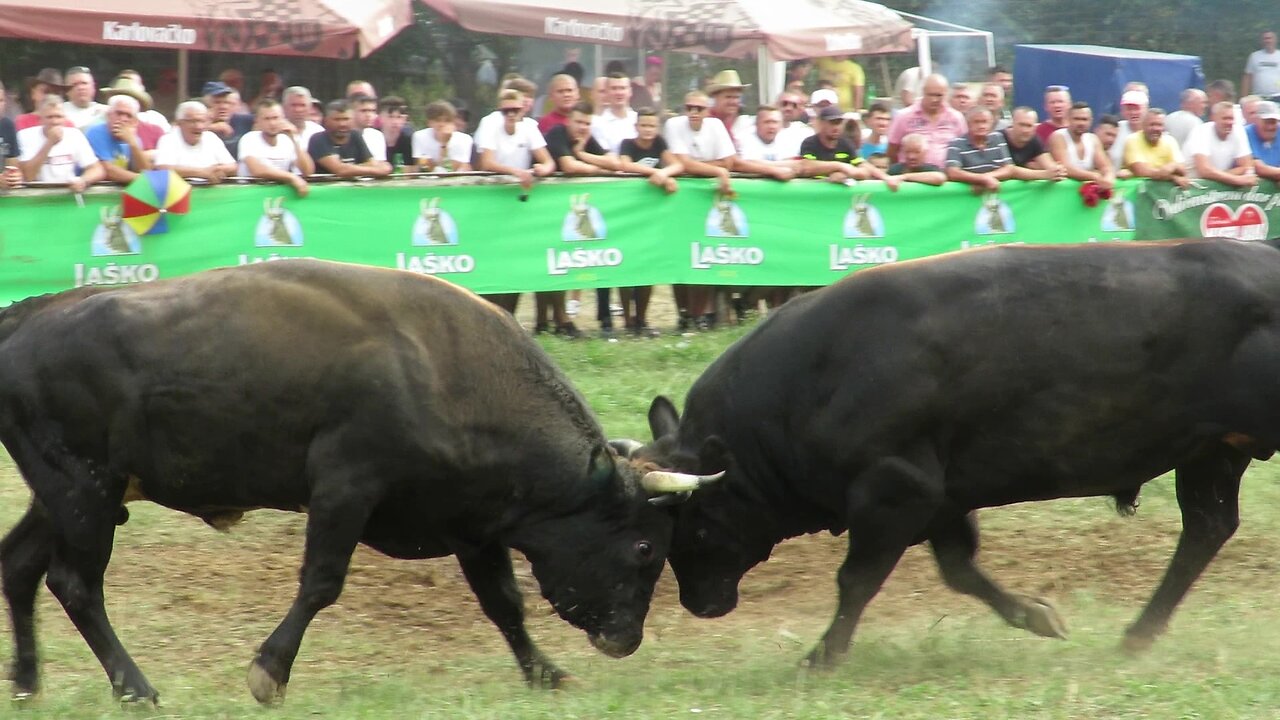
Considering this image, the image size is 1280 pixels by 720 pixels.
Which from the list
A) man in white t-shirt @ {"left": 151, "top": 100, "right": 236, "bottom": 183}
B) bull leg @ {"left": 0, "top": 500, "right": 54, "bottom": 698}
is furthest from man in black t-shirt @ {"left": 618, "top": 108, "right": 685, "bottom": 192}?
bull leg @ {"left": 0, "top": 500, "right": 54, "bottom": 698}

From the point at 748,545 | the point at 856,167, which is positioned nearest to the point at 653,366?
the point at 856,167

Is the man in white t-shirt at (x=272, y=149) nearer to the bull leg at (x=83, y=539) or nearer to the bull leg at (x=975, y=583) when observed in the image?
the bull leg at (x=83, y=539)

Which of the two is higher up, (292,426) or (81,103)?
(81,103)

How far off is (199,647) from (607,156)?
6135mm

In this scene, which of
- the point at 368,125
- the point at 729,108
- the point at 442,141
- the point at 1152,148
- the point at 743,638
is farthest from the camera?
the point at 1152,148

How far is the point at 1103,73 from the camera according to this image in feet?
70.8

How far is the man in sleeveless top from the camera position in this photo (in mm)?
13789

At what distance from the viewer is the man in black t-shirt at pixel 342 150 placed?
38.8 feet

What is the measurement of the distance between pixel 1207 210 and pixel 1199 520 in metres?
7.74

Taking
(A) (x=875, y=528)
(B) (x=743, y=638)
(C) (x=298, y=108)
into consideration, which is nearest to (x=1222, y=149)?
(C) (x=298, y=108)

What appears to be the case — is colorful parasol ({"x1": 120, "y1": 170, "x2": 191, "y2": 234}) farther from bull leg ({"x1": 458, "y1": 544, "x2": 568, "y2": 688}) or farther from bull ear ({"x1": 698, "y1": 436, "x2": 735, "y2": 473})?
bull ear ({"x1": 698, "y1": 436, "x2": 735, "y2": 473})

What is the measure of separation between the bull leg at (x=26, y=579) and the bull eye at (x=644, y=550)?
2254 millimetres

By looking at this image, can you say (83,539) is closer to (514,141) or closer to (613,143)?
(514,141)

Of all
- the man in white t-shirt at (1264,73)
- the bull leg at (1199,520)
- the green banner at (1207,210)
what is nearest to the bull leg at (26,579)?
the bull leg at (1199,520)
